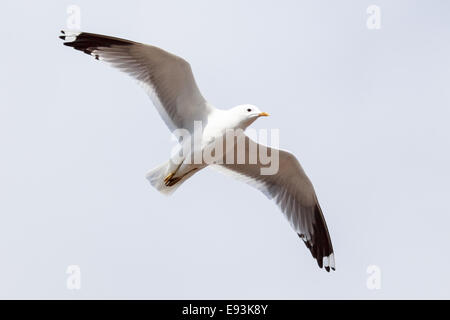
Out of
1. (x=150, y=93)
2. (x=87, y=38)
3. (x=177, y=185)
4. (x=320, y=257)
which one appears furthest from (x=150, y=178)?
(x=320, y=257)

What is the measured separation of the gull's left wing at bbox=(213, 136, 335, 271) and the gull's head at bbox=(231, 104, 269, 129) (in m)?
0.96

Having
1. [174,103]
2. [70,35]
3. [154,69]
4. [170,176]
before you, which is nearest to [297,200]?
[170,176]

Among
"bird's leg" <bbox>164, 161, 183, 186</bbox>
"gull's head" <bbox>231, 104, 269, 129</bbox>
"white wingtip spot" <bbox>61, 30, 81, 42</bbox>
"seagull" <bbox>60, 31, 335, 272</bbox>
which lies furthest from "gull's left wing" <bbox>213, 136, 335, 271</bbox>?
"white wingtip spot" <bbox>61, 30, 81, 42</bbox>

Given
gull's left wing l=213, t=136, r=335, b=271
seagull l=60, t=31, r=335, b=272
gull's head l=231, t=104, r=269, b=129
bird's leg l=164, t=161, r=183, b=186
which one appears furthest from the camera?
gull's left wing l=213, t=136, r=335, b=271

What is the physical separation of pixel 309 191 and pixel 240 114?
1377mm

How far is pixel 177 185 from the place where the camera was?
7.62m

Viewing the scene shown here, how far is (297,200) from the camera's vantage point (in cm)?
822

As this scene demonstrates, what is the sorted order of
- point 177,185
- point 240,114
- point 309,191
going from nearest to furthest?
point 240,114 < point 177,185 < point 309,191

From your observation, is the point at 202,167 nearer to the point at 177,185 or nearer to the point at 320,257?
the point at 177,185

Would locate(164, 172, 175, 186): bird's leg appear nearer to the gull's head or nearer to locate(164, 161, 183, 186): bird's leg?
locate(164, 161, 183, 186): bird's leg

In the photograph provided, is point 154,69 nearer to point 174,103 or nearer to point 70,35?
point 174,103

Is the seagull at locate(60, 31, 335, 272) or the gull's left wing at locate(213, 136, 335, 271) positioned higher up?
the seagull at locate(60, 31, 335, 272)

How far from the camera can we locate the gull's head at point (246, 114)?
7.12m

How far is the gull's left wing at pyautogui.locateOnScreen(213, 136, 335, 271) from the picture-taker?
26.7 feet
